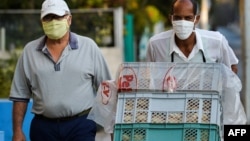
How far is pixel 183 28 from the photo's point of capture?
595 centimetres

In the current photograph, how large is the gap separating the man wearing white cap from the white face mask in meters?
0.63

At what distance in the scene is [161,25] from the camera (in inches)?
1166

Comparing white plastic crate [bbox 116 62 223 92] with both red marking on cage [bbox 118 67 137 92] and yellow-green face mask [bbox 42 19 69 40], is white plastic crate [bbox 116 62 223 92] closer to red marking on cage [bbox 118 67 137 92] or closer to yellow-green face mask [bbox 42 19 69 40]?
red marking on cage [bbox 118 67 137 92]

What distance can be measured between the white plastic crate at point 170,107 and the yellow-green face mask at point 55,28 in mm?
1007

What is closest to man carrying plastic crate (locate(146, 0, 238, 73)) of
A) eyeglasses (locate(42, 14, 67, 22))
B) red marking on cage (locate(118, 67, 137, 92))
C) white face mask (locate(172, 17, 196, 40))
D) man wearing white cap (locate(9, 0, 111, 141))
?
white face mask (locate(172, 17, 196, 40))

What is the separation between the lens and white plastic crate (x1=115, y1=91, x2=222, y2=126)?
508cm

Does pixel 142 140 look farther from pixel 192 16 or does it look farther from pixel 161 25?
pixel 161 25

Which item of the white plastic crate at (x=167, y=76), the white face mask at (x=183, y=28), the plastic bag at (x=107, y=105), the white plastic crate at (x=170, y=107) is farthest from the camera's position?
the white face mask at (x=183, y=28)

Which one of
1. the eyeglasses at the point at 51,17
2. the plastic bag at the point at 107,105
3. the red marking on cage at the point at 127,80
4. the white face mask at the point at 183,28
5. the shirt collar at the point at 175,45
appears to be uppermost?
the eyeglasses at the point at 51,17

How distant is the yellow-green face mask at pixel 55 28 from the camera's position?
6.00 metres

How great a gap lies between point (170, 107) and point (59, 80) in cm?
113

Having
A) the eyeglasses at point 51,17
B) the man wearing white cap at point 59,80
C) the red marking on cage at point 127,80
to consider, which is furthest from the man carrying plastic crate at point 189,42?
the eyeglasses at point 51,17

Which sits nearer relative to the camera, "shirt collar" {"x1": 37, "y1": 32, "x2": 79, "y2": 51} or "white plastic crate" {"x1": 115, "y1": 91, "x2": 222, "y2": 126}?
"white plastic crate" {"x1": 115, "y1": 91, "x2": 222, "y2": 126}

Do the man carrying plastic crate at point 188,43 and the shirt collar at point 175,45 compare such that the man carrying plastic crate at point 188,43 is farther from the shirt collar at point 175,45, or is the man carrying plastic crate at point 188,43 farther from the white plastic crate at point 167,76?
the white plastic crate at point 167,76
